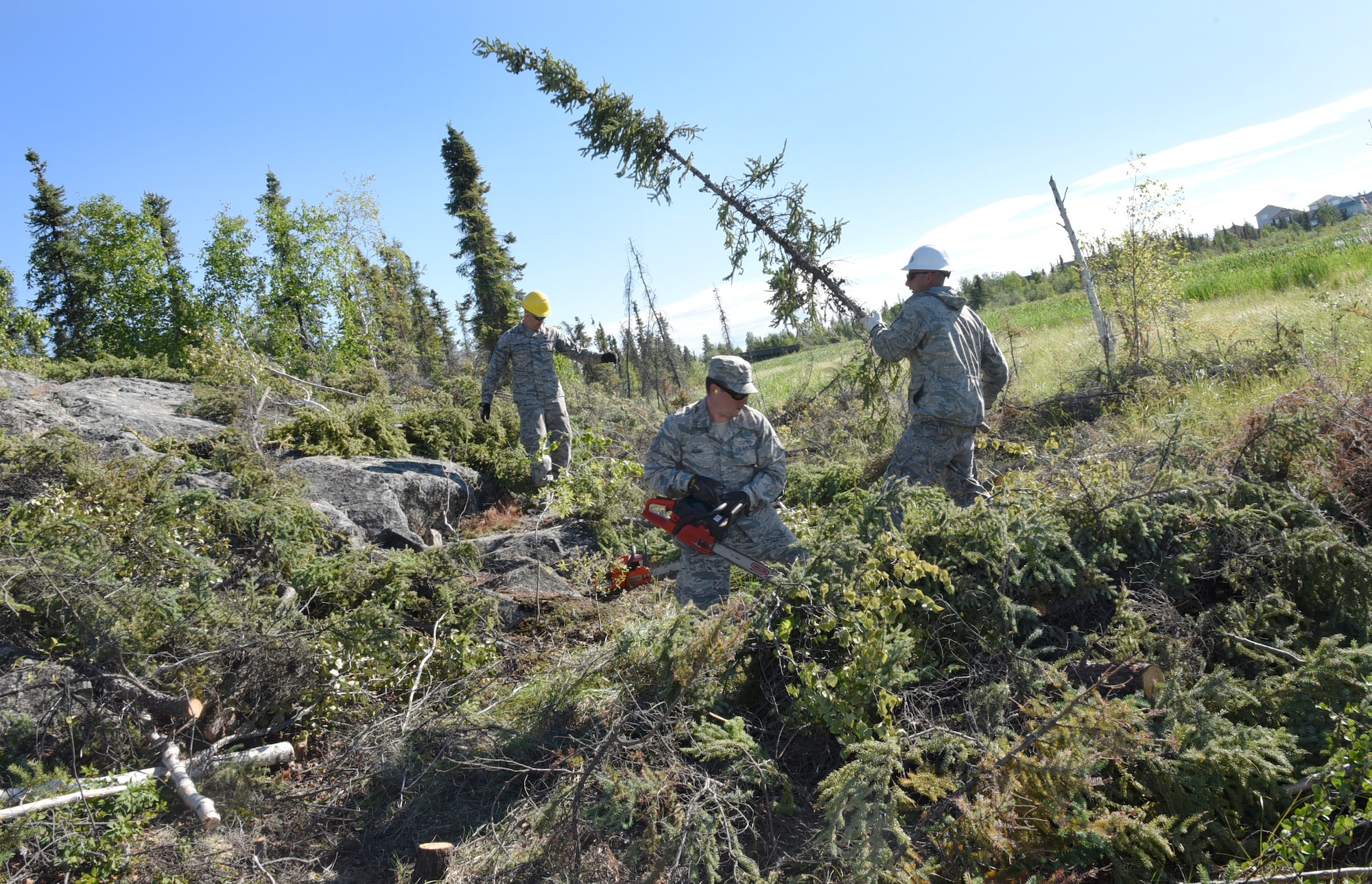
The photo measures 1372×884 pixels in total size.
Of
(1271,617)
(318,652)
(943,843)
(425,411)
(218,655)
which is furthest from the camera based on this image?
(425,411)

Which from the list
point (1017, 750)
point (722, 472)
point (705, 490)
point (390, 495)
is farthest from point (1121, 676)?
point (390, 495)

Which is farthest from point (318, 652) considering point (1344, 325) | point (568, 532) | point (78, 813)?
point (1344, 325)

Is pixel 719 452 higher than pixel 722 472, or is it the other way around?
pixel 719 452

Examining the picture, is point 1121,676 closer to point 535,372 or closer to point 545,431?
point 535,372

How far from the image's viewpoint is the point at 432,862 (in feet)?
→ 9.71

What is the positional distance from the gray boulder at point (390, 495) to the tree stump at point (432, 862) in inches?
131

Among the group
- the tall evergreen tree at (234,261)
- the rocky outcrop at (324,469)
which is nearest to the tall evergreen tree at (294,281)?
the tall evergreen tree at (234,261)

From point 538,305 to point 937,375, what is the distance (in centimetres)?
488

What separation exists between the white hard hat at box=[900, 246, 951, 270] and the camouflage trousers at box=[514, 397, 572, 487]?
4.48 m

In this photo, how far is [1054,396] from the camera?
876cm

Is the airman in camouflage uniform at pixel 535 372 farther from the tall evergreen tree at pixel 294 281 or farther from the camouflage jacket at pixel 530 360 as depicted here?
the tall evergreen tree at pixel 294 281

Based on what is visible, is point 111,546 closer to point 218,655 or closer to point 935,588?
point 218,655

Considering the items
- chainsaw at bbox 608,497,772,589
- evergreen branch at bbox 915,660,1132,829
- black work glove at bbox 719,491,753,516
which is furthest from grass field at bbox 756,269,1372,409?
evergreen branch at bbox 915,660,1132,829

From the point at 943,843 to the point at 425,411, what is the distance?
8.43 m
